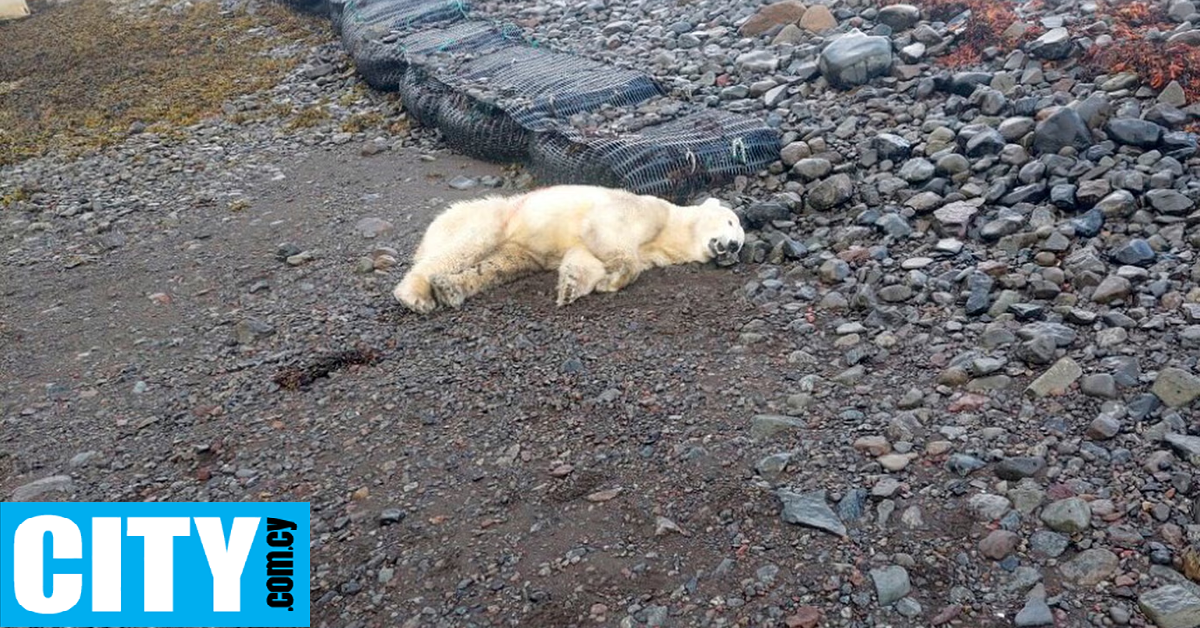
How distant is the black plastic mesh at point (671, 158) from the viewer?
7344 millimetres

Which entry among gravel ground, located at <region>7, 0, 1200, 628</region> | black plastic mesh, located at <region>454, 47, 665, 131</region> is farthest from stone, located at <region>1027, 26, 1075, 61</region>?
black plastic mesh, located at <region>454, 47, 665, 131</region>

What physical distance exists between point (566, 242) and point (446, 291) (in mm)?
789

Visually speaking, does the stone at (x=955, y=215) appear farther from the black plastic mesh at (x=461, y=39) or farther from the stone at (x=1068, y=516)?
the black plastic mesh at (x=461, y=39)

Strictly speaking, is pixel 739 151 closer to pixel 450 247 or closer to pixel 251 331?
pixel 450 247

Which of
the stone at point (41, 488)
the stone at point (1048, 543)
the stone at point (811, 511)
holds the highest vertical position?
the stone at point (41, 488)

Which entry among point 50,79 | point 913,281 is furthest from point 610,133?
point 50,79

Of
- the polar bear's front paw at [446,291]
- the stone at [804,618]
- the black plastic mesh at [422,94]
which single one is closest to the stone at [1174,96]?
the polar bear's front paw at [446,291]

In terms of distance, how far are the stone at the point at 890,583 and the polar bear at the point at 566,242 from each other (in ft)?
9.28

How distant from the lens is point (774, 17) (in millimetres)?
9875

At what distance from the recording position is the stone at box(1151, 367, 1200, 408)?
4.46 meters

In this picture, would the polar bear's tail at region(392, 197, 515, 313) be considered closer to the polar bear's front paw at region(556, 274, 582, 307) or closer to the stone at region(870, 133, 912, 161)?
the polar bear's front paw at region(556, 274, 582, 307)

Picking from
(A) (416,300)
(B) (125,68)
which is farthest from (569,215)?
(B) (125,68)

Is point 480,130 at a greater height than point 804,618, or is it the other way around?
point 480,130

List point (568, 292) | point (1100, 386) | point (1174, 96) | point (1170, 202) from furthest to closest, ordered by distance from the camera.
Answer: point (1174, 96) → point (568, 292) → point (1170, 202) → point (1100, 386)
